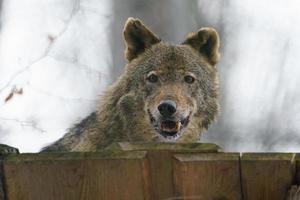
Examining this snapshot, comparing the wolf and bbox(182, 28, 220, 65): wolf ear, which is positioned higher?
bbox(182, 28, 220, 65): wolf ear

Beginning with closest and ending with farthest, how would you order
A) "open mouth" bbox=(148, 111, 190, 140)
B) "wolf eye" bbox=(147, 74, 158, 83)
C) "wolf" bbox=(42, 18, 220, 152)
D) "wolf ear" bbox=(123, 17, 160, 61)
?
1. "open mouth" bbox=(148, 111, 190, 140)
2. "wolf" bbox=(42, 18, 220, 152)
3. "wolf eye" bbox=(147, 74, 158, 83)
4. "wolf ear" bbox=(123, 17, 160, 61)

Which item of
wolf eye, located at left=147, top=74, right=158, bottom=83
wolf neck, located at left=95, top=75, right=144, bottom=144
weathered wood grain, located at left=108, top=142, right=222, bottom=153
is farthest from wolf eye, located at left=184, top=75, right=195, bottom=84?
weathered wood grain, located at left=108, top=142, right=222, bottom=153

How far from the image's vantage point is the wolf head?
5.27 metres

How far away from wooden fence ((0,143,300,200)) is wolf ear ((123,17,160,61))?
2.74m

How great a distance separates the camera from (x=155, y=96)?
5.43m

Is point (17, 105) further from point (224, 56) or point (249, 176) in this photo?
point (249, 176)

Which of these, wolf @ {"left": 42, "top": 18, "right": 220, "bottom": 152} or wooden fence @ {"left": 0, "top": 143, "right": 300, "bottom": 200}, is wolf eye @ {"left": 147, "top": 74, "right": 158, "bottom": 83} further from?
wooden fence @ {"left": 0, "top": 143, "right": 300, "bottom": 200}

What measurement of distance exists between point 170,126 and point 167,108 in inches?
4.4

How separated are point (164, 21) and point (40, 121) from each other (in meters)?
1.23

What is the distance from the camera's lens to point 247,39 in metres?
7.28

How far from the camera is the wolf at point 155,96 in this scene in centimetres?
535

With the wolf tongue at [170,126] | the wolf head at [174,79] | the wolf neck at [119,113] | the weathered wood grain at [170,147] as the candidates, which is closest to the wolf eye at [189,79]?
the wolf head at [174,79]

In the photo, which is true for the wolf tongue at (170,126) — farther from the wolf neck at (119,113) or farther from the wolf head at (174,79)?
the wolf neck at (119,113)

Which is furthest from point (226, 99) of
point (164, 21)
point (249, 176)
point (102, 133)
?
point (249, 176)
